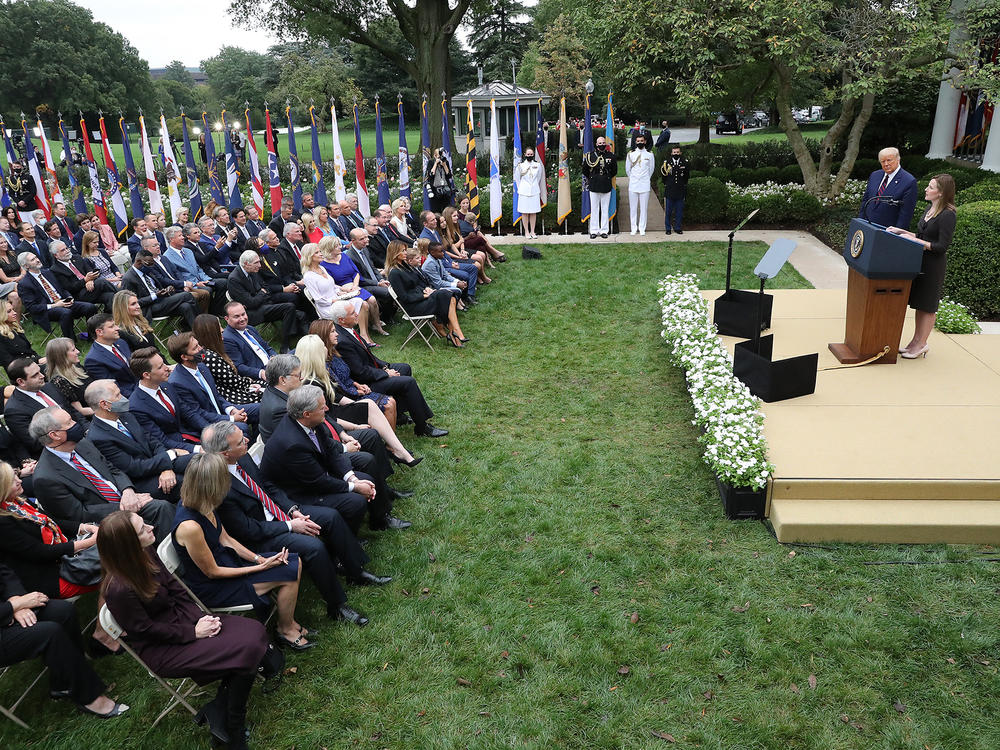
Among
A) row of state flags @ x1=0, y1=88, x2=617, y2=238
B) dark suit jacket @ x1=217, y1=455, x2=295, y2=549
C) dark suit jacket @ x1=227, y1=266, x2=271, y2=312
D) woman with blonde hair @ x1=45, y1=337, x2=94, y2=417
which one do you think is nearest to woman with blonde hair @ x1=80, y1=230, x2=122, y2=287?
dark suit jacket @ x1=227, y1=266, x2=271, y2=312

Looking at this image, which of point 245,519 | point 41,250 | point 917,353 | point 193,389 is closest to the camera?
point 245,519

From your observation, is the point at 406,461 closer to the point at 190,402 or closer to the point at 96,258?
the point at 190,402

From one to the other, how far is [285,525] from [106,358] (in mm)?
3011

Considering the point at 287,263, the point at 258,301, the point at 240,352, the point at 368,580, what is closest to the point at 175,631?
the point at 368,580

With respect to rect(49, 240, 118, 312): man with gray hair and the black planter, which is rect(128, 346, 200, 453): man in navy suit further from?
rect(49, 240, 118, 312): man with gray hair

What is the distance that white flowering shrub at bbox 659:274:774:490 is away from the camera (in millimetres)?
5352

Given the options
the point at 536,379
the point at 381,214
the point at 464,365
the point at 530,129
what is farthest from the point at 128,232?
→ the point at 530,129

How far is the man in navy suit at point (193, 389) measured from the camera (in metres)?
5.82

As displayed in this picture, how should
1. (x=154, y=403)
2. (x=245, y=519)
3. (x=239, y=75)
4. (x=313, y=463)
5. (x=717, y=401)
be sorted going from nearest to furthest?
1. (x=245, y=519)
2. (x=313, y=463)
3. (x=154, y=403)
4. (x=717, y=401)
5. (x=239, y=75)

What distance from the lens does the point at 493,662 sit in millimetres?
4254

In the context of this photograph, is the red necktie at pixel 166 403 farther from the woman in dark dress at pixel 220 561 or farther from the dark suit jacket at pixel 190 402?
the woman in dark dress at pixel 220 561

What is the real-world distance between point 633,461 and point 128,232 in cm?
1371

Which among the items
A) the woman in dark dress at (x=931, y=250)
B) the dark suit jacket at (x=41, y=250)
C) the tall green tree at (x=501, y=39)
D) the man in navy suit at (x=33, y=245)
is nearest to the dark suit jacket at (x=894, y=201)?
the woman in dark dress at (x=931, y=250)

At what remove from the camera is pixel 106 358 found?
20.9ft
